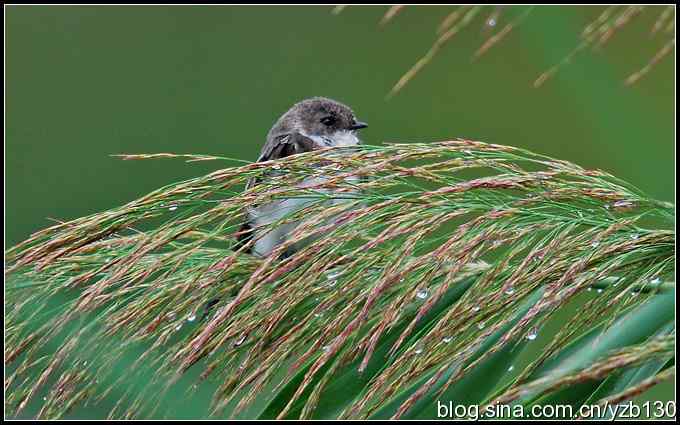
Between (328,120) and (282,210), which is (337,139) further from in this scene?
(282,210)

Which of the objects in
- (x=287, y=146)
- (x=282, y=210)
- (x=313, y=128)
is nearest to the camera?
(x=282, y=210)

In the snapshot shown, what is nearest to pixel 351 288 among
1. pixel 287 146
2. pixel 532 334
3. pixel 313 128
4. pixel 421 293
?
pixel 421 293

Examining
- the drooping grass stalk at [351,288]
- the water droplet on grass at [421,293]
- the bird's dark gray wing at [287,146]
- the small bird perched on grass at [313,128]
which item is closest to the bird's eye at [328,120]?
the small bird perched on grass at [313,128]

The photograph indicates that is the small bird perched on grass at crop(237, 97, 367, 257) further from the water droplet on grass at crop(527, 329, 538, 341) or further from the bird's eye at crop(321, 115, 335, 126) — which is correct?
the water droplet on grass at crop(527, 329, 538, 341)

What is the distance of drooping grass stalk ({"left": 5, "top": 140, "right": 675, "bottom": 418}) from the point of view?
4.09ft

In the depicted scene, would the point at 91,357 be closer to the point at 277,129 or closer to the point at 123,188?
the point at 277,129

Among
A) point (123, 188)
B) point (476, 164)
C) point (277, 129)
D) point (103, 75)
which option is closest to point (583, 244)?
point (476, 164)

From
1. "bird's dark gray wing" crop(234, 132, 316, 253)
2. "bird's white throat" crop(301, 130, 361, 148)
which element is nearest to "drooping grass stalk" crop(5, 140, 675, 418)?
"bird's dark gray wing" crop(234, 132, 316, 253)

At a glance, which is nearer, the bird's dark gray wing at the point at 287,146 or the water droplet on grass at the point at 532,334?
the water droplet on grass at the point at 532,334

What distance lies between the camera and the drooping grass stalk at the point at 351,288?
125 cm

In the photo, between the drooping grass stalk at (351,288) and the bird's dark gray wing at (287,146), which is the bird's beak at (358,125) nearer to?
the bird's dark gray wing at (287,146)

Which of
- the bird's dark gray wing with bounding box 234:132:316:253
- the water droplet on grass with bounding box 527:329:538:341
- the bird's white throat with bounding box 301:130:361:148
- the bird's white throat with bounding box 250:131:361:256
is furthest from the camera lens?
the bird's white throat with bounding box 301:130:361:148

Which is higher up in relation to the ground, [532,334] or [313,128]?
[313,128]

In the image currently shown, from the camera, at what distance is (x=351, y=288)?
1.30 meters
